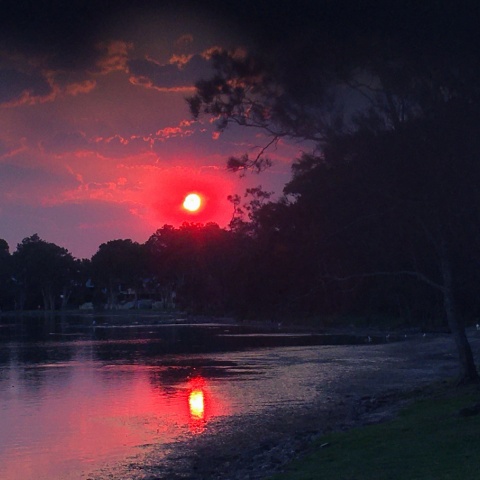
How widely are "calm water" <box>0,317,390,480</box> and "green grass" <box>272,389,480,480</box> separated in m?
5.71

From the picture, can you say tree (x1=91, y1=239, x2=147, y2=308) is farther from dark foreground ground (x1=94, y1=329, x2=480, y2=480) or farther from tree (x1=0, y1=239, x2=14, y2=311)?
dark foreground ground (x1=94, y1=329, x2=480, y2=480)

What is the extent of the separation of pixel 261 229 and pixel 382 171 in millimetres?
6252

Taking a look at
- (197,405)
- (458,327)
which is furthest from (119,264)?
(458,327)

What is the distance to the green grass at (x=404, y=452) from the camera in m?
11.0

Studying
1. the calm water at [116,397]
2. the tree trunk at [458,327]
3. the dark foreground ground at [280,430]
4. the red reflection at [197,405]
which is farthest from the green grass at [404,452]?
the calm water at [116,397]

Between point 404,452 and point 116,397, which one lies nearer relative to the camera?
point 404,452

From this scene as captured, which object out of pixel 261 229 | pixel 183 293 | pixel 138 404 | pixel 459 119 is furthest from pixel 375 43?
pixel 183 293

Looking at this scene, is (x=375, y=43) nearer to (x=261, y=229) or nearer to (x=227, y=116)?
(x=227, y=116)

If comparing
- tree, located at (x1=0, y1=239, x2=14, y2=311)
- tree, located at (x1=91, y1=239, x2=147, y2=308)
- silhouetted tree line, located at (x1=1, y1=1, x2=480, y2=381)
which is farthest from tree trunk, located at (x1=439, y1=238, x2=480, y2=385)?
tree, located at (x1=0, y1=239, x2=14, y2=311)

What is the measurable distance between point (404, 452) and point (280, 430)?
7.45m

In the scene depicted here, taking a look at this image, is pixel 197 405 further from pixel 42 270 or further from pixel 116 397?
pixel 42 270

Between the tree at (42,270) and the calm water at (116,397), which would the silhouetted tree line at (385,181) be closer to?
the calm water at (116,397)

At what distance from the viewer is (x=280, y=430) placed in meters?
19.9

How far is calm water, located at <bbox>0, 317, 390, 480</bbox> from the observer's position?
18.2 metres
